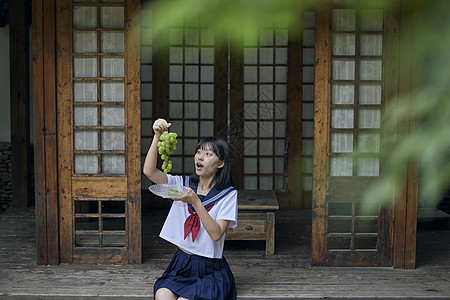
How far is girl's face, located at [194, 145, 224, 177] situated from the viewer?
3324mm

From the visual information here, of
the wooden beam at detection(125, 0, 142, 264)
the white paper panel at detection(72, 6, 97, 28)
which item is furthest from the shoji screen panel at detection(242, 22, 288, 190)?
the white paper panel at detection(72, 6, 97, 28)

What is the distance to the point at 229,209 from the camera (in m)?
3.30

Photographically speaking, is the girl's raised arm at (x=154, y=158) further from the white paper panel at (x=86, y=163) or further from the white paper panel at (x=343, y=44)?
the white paper panel at (x=343, y=44)

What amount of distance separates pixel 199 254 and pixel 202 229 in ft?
0.52

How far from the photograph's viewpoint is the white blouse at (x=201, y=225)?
330cm

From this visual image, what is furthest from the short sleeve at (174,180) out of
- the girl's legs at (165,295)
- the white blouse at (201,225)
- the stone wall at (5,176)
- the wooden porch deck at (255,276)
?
the stone wall at (5,176)

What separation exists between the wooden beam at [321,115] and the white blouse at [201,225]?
139 centimetres

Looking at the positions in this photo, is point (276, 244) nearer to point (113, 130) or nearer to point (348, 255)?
point (348, 255)

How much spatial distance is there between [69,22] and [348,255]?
10.0ft

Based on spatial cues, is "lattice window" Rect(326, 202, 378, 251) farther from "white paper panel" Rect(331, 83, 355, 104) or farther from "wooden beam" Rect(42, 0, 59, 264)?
"wooden beam" Rect(42, 0, 59, 264)

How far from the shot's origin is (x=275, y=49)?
22.7 ft

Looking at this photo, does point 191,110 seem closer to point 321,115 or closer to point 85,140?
point 85,140

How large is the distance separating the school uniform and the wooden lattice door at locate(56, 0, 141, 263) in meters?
1.24

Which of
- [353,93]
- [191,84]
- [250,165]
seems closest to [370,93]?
[353,93]
